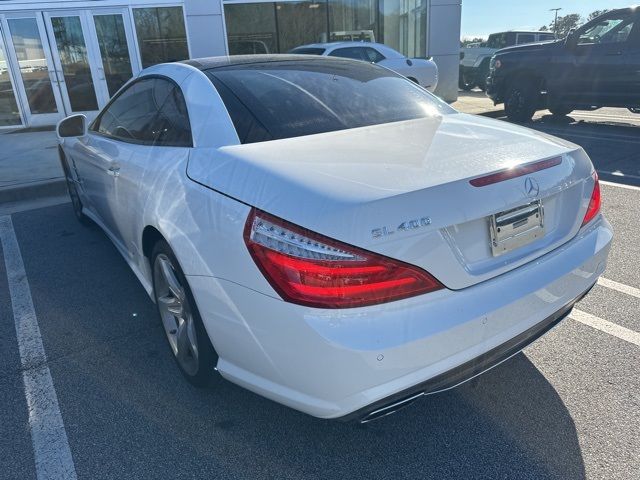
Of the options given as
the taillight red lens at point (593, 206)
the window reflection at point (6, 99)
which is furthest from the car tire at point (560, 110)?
the window reflection at point (6, 99)

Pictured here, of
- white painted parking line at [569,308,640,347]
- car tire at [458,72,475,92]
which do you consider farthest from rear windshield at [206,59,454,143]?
car tire at [458,72,475,92]

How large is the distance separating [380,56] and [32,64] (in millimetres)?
7796

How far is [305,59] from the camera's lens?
3268mm

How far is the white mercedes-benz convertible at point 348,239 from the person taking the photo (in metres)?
1.70

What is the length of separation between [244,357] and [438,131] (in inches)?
54.7

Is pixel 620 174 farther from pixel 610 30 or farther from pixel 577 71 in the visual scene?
pixel 610 30

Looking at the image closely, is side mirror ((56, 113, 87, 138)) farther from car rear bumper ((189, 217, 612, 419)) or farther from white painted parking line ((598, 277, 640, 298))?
white painted parking line ((598, 277, 640, 298))

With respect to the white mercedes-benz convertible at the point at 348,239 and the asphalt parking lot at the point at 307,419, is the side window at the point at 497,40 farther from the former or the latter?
the white mercedes-benz convertible at the point at 348,239

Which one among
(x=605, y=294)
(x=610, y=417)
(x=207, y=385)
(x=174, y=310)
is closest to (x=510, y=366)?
(x=610, y=417)

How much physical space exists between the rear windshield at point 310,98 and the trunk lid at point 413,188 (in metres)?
0.17

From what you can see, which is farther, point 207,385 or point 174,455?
point 207,385

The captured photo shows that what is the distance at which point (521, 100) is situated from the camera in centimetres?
1029

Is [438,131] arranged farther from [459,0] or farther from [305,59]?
[459,0]

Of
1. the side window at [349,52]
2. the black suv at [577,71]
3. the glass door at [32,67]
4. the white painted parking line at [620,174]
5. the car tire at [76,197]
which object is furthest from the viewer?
the glass door at [32,67]
